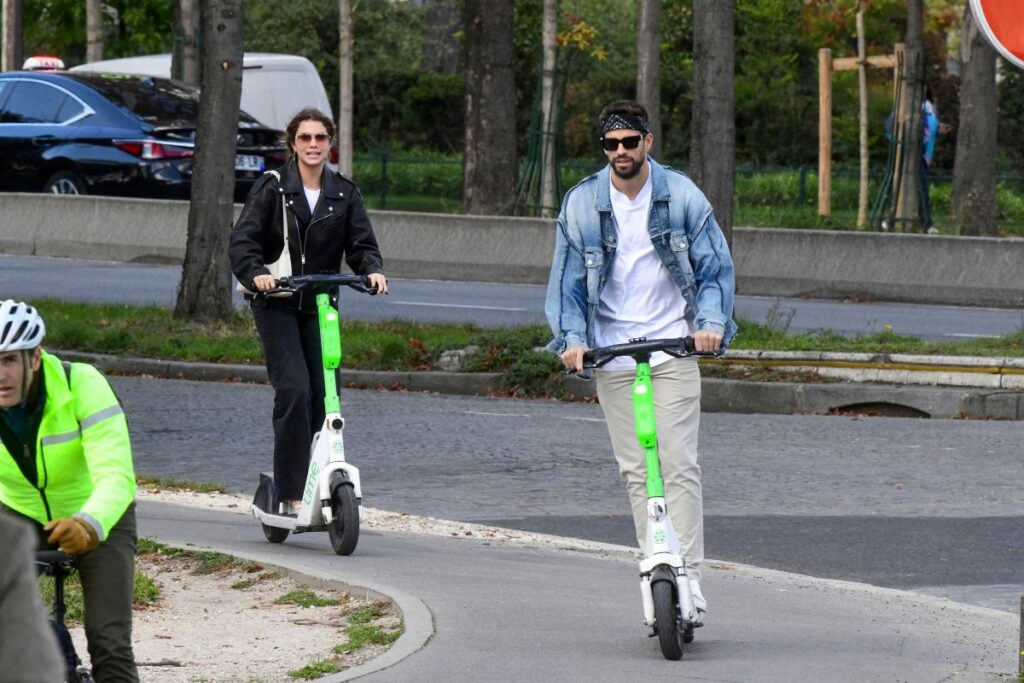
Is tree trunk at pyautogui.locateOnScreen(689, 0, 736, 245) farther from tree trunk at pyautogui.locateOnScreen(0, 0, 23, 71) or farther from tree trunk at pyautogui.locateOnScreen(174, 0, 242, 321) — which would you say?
tree trunk at pyautogui.locateOnScreen(0, 0, 23, 71)

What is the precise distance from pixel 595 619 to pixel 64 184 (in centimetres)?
1748

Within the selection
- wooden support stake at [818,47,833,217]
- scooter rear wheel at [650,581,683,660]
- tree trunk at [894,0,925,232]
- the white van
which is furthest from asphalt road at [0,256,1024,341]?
scooter rear wheel at [650,581,683,660]

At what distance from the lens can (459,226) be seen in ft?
71.7

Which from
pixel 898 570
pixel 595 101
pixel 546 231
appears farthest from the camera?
pixel 595 101

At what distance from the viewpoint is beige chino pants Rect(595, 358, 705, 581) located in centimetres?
657

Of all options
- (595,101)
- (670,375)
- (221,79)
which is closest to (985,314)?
(221,79)

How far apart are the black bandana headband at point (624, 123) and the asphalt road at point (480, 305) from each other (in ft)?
29.2

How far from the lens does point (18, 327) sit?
441cm

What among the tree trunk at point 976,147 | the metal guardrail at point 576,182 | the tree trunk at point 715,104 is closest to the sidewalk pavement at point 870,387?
the tree trunk at point 715,104

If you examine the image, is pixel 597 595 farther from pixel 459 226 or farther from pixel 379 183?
pixel 379 183

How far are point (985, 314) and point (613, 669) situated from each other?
1309 centimetres

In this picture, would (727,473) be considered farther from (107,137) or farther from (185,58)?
(185,58)

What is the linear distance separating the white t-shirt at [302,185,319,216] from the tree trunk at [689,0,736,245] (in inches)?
286

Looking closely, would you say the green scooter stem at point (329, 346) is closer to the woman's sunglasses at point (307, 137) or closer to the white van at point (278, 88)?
the woman's sunglasses at point (307, 137)
